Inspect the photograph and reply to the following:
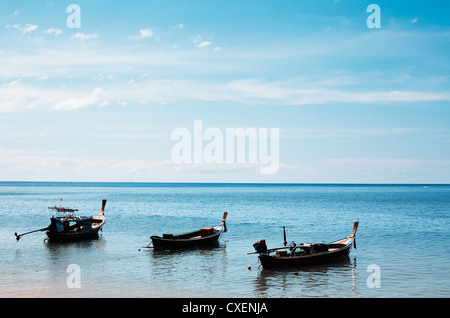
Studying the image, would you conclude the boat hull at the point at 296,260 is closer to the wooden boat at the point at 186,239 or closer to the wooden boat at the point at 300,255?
the wooden boat at the point at 300,255

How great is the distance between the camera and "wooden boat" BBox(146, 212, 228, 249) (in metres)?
42.4

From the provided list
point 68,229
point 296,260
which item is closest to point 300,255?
point 296,260

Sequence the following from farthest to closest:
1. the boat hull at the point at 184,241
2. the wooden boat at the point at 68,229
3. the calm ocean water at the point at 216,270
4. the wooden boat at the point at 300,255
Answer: the wooden boat at the point at 68,229
the boat hull at the point at 184,241
the wooden boat at the point at 300,255
the calm ocean water at the point at 216,270

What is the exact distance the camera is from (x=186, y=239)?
44.5 metres

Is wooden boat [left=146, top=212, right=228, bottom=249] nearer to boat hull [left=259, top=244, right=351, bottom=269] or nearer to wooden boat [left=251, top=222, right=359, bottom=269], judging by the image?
wooden boat [left=251, top=222, right=359, bottom=269]

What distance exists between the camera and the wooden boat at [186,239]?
42356mm

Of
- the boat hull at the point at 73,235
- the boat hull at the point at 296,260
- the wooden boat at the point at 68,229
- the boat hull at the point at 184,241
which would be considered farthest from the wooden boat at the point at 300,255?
the wooden boat at the point at 68,229

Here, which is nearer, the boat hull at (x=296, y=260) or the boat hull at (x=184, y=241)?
the boat hull at (x=296, y=260)

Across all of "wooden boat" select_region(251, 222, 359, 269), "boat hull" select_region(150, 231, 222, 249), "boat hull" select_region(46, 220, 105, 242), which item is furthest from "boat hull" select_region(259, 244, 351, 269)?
"boat hull" select_region(46, 220, 105, 242)

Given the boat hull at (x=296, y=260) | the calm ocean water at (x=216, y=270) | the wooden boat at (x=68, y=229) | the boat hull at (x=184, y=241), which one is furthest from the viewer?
the wooden boat at (x=68, y=229)

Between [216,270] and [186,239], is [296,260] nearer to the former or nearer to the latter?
[216,270]
